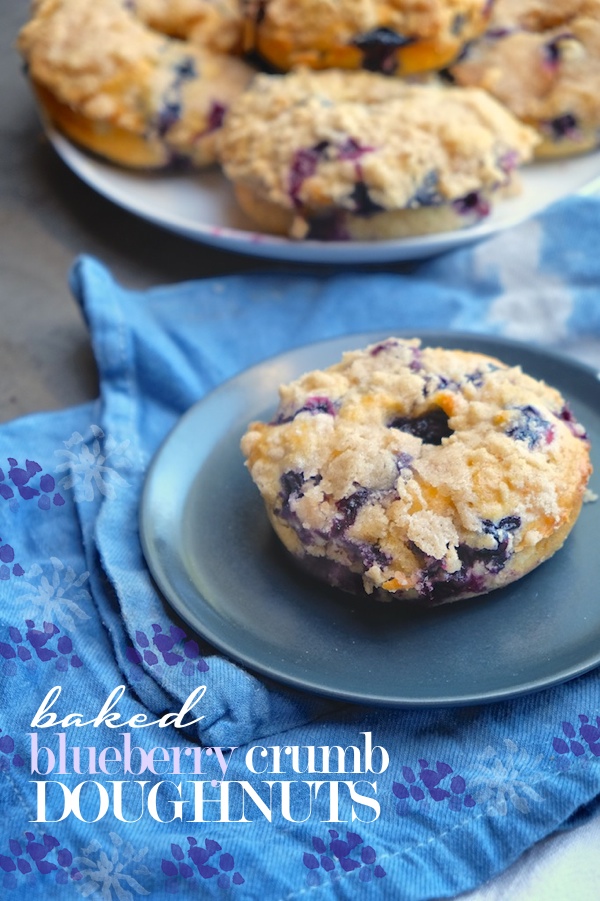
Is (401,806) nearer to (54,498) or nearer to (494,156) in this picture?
(54,498)

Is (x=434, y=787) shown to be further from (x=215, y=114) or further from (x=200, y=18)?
(x=200, y=18)

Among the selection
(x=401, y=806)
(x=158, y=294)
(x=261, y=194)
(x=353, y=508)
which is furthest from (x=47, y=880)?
(x=261, y=194)

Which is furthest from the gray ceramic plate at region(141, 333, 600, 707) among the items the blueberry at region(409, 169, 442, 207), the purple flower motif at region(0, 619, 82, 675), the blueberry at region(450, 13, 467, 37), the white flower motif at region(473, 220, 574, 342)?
the blueberry at region(450, 13, 467, 37)

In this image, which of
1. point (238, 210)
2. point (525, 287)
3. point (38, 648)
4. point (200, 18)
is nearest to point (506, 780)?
point (38, 648)

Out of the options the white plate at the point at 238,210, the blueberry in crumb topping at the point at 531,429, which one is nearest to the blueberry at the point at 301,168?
the white plate at the point at 238,210

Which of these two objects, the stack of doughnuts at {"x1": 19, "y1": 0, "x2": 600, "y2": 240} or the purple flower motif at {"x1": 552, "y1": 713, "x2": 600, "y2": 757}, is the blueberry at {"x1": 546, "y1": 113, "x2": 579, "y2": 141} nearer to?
the stack of doughnuts at {"x1": 19, "y1": 0, "x2": 600, "y2": 240}

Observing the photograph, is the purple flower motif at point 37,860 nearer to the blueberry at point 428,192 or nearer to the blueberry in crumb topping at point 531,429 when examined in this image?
the blueberry in crumb topping at point 531,429
